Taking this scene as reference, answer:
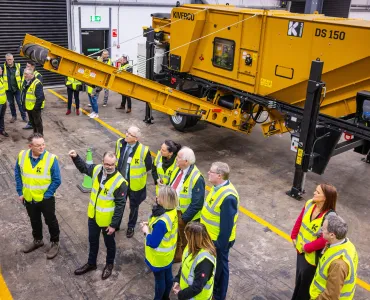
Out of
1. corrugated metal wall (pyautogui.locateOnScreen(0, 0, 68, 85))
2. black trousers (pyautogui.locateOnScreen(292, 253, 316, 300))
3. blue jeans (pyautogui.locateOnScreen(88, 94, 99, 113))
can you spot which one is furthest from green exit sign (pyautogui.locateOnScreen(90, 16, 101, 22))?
black trousers (pyautogui.locateOnScreen(292, 253, 316, 300))

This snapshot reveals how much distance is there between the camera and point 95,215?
4.82 meters

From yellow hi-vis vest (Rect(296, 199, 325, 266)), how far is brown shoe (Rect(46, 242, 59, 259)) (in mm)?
3387

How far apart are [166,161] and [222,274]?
1.64 metres

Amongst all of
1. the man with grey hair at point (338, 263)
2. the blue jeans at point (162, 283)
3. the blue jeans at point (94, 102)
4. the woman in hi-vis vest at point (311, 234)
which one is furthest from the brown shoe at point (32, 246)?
the blue jeans at point (94, 102)

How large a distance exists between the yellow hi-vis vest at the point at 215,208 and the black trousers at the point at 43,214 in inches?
85.3

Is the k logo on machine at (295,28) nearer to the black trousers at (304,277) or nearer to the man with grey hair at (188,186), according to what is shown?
the man with grey hair at (188,186)

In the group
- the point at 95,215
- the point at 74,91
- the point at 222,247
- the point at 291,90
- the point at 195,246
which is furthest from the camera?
the point at 74,91

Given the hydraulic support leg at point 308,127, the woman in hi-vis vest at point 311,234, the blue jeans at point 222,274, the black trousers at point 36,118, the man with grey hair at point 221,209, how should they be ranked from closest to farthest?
the woman in hi-vis vest at point 311,234 → the man with grey hair at point 221,209 → the blue jeans at point 222,274 → the hydraulic support leg at point 308,127 → the black trousers at point 36,118

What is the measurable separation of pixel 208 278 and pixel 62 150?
6.79 meters

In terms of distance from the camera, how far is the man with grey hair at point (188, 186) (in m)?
4.78

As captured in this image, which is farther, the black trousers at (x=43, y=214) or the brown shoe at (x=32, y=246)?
the brown shoe at (x=32, y=246)

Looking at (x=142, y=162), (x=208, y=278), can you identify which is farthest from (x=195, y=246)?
(x=142, y=162)

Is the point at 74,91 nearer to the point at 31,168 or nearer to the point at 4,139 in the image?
the point at 4,139

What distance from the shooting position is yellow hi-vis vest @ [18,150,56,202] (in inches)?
200
